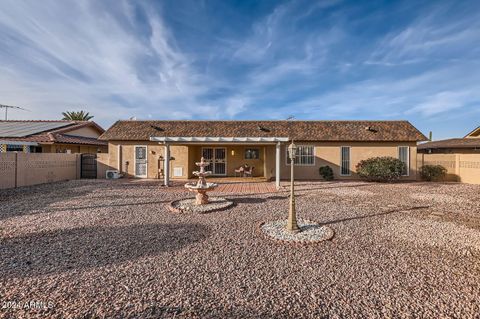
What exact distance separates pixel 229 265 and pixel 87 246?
122 inches

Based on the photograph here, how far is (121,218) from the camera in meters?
6.65

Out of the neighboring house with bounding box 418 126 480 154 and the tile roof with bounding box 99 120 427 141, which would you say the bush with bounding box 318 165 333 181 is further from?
the neighboring house with bounding box 418 126 480 154

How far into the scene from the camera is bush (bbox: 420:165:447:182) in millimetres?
15097

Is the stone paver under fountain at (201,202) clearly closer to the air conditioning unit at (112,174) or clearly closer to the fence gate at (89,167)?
the air conditioning unit at (112,174)

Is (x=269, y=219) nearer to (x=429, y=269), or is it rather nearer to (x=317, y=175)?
(x=429, y=269)

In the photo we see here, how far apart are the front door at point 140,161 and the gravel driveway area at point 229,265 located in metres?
8.24

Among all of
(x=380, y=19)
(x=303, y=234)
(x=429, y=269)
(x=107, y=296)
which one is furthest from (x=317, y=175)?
(x=107, y=296)

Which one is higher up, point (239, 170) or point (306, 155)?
point (306, 155)

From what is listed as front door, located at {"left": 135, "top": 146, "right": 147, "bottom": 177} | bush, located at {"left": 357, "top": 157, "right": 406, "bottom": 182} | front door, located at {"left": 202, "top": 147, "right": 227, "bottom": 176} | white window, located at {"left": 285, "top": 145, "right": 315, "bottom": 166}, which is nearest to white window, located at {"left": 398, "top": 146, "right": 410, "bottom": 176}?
bush, located at {"left": 357, "top": 157, "right": 406, "bottom": 182}

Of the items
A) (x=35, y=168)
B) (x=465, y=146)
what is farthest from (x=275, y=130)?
(x=465, y=146)

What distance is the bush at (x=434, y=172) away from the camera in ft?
49.5

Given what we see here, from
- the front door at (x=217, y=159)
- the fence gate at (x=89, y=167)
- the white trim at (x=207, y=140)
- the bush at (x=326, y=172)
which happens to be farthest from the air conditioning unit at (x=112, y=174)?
the bush at (x=326, y=172)

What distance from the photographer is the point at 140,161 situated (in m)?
15.8

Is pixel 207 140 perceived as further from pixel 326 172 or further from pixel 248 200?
pixel 326 172
